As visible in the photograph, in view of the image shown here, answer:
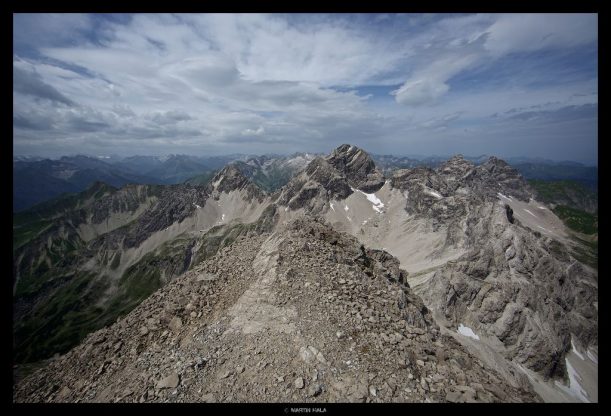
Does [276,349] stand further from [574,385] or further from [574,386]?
[574,385]

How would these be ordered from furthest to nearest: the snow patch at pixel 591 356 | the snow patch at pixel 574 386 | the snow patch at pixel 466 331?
1. the snow patch at pixel 591 356
2. the snow patch at pixel 466 331
3. the snow patch at pixel 574 386

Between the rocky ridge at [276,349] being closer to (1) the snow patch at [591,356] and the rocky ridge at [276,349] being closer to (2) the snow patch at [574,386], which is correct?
(2) the snow patch at [574,386]

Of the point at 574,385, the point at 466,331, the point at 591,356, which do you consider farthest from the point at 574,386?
the point at 466,331

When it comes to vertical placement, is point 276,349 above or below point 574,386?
above

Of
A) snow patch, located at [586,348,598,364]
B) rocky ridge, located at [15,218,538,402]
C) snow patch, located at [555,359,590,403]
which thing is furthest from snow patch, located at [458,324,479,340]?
rocky ridge, located at [15,218,538,402]

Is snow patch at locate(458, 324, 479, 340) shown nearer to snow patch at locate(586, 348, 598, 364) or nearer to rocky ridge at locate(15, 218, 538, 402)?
snow patch at locate(586, 348, 598, 364)

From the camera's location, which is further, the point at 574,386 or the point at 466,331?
the point at 466,331

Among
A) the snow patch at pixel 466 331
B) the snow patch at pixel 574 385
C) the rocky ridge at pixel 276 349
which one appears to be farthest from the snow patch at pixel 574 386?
the rocky ridge at pixel 276 349

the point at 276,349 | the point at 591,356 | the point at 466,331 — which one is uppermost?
the point at 276,349

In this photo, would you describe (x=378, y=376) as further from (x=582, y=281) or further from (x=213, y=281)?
(x=582, y=281)

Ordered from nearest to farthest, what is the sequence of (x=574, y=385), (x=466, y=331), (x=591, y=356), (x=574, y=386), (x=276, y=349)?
(x=276, y=349) < (x=574, y=386) < (x=574, y=385) < (x=466, y=331) < (x=591, y=356)
